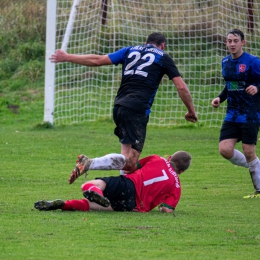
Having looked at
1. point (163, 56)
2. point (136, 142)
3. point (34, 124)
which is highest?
point (163, 56)

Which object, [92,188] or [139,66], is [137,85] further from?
[92,188]

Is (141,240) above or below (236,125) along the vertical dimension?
below

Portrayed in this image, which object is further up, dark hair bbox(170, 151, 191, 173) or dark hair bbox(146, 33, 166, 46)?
dark hair bbox(146, 33, 166, 46)

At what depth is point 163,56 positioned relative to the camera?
7.84 m

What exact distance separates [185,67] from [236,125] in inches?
351

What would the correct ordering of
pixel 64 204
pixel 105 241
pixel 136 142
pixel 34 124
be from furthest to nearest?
pixel 34 124
pixel 136 142
pixel 64 204
pixel 105 241

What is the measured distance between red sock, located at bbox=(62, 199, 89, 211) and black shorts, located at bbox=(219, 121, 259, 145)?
2.59 metres

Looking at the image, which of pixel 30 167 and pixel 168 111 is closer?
pixel 30 167

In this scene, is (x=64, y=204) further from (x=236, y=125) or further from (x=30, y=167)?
(x=30, y=167)

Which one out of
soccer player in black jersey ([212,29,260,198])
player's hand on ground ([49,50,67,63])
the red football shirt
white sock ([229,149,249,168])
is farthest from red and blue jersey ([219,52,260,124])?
player's hand on ground ([49,50,67,63])

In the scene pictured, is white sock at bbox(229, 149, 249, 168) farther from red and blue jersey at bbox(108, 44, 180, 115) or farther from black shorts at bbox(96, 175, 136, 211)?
black shorts at bbox(96, 175, 136, 211)

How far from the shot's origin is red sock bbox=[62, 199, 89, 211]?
7056mm

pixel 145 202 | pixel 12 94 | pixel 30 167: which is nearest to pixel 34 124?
pixel 12 94

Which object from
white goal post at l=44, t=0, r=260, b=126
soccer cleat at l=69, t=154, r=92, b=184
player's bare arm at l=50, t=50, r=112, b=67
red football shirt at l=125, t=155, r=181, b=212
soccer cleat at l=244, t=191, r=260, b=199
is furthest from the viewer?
white goal post at l=44, t=0, r=260, b=126
